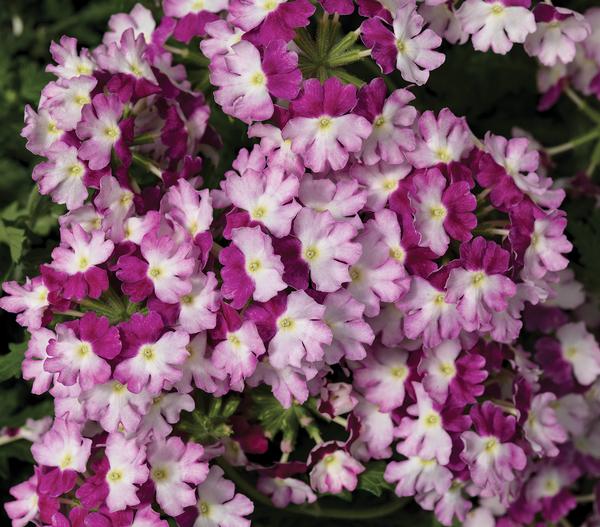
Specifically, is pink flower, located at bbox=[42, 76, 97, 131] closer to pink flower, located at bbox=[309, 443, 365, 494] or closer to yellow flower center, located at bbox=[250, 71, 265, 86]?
yellow flower center, located at bbox=[250, 71, 265, 86]

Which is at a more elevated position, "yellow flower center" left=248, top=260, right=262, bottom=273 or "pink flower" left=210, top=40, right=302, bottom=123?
"pink flower" left=210, top=40, right=302, bottom=123

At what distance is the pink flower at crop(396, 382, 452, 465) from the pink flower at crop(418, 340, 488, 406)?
32mm

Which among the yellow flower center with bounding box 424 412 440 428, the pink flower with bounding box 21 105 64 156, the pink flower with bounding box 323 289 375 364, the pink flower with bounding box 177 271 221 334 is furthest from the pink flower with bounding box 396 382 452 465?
the pink flower with bounding box 21 105 64 156

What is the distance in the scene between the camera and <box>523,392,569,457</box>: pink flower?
1.91 m

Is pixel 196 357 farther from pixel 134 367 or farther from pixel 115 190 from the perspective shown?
pixel 115 190

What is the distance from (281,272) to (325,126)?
250 millimetres

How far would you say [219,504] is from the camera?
5.75ft

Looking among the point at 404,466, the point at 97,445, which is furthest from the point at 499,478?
the point at 97,445

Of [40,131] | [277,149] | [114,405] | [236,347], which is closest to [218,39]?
[277,149]

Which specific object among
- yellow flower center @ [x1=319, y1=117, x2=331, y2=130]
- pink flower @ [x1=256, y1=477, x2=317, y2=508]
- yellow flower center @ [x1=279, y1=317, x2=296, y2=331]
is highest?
yellow flower center @ [x1=319, y1=117, x2=331, y2=130]

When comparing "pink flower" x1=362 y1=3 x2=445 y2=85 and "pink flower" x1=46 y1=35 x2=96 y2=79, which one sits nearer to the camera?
"pink flower" x1=362 y1=3 x2=445 y2=85

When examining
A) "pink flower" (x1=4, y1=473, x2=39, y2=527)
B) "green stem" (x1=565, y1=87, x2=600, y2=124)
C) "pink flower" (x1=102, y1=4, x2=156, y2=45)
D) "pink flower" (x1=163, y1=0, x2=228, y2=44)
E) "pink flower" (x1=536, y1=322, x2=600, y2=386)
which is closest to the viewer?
"pink flower" (x1=4, y1=473, x2=39, y2=527)

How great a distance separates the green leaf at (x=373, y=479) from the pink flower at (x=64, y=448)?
0.52m

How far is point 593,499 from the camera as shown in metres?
2.29
